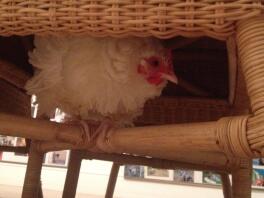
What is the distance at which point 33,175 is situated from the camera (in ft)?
2.52

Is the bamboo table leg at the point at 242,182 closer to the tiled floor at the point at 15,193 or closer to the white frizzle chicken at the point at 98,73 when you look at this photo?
the white frizzle chicken at the point at 98,73

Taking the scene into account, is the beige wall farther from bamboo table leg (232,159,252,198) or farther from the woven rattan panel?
the woven rattan panel

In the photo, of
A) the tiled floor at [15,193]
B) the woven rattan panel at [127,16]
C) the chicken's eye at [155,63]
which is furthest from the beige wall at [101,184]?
the woven rattan panel at [127,16]

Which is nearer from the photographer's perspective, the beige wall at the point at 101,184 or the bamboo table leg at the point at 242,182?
the bamboo table leg at the point at 242,182

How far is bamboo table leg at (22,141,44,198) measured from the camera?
752 mm

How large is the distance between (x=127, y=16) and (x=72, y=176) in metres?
0.73

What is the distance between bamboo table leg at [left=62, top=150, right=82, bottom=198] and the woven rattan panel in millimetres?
614

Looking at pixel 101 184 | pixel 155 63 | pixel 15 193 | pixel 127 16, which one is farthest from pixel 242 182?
pixel 15 193

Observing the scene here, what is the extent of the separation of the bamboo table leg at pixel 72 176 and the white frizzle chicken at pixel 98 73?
348 millimetres

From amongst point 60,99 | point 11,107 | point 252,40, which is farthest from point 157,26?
point 11,107

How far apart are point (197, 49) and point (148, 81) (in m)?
0.24

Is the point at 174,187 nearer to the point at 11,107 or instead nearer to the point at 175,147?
the point at 11,107

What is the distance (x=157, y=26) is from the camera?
0.41 metres

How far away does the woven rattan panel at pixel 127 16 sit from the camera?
0.39m
